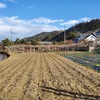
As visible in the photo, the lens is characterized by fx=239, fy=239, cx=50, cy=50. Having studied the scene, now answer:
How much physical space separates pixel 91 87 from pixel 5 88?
139 inches

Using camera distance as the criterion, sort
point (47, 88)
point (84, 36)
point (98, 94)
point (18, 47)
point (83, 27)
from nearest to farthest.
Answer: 1. point (98, 94)
2. point (47, 88)
3. point (18, 47)
4. point (84, 36)
5. point (83, 27)

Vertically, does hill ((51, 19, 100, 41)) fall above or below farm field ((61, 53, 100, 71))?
above

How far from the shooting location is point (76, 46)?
193ft

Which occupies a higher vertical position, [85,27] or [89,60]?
[85,27]

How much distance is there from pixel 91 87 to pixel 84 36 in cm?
7040

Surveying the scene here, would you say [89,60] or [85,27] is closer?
[89,60]

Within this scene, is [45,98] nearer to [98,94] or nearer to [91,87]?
[98,94]

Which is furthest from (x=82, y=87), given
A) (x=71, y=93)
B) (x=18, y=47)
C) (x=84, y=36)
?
(x=84, y=36)

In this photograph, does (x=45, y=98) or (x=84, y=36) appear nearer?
(x=45, y=98)

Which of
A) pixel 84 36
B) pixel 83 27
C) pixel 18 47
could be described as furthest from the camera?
pixel 83 27

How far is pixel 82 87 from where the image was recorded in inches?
387

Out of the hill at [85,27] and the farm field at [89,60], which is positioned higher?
the hill at [85,27]

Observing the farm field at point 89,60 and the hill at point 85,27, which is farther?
the hill at point 85,27

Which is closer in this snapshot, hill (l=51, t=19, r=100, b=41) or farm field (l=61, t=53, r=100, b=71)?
farm field (l=61, t=53, r=100, b=71)
